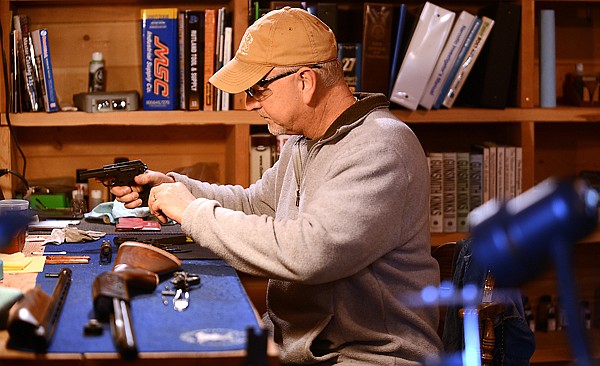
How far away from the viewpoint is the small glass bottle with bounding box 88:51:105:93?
3049mm

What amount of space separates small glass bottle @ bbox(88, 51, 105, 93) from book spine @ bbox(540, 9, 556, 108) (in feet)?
5.08

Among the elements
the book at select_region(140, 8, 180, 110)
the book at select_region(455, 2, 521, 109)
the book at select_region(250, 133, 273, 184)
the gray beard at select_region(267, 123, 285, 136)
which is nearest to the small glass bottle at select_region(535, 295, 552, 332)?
the book at select_region(455, 2, 521, 109)

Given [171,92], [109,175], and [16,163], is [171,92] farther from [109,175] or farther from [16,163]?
[109,175]

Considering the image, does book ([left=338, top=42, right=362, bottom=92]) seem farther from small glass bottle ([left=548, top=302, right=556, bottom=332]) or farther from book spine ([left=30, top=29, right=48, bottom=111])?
small glass bottle ([left=548, top=302, right=556, bottom=332])

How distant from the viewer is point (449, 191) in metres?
3.04

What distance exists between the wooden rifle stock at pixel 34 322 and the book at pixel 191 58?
1.51m

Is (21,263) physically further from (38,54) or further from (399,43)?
(399,43)

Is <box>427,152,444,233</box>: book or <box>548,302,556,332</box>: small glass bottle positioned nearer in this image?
<box>427,152,444,233</box>: book

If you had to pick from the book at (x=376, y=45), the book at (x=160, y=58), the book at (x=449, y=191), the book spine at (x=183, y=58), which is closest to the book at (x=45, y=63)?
the book at (x=160, y=58)

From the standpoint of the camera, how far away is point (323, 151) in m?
1.87

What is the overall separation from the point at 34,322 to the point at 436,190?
77.5 inches

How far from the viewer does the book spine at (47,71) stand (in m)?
2.86

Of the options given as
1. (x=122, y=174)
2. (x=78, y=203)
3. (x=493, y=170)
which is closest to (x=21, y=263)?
(x=122, y=174)

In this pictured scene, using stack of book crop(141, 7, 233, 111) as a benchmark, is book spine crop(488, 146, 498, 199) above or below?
below
